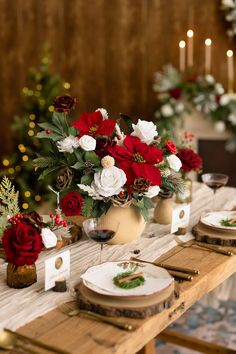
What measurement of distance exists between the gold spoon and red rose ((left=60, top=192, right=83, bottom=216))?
55 centimetres

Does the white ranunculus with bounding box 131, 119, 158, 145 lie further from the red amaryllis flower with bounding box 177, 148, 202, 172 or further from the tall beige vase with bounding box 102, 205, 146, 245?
Result: the red amaryllis flower with bounding box 177, 148, 202, 172

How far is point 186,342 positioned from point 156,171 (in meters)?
0.94

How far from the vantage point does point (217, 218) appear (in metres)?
2.15

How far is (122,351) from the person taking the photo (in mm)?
1271

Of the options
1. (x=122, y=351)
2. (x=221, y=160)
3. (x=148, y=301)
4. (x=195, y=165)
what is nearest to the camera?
(x=122, y=351)

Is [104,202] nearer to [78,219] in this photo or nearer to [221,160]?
[78,219]

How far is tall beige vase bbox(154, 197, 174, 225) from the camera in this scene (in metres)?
2.21

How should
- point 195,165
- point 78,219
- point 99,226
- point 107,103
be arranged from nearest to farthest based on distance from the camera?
point 99,226
point 78,219
point 195,165
point 107,103

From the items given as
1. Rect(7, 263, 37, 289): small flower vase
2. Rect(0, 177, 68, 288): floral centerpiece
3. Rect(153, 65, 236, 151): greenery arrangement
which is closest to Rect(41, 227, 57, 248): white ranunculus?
Rect(0, 177, 68, 288): floral centerpiece

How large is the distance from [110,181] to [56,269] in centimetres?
37

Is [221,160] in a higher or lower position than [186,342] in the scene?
higher

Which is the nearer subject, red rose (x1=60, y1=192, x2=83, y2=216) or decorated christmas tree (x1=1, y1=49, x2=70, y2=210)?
red rose (x1=60, y1=192, x2=83, y2=216)

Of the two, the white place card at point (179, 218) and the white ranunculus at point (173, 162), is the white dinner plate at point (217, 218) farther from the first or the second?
the white ranunculus at point (173, 162)

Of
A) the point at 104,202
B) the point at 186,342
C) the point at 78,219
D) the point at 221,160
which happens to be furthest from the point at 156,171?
the point at 221,160
